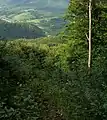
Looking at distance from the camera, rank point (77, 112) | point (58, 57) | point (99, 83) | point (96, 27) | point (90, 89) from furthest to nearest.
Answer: point (58, 57) < point (96, 27) < point (99, 83) < point (90, 89) < point (77, 112)

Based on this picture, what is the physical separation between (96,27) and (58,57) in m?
7.58

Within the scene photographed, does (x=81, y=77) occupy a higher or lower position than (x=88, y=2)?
lower

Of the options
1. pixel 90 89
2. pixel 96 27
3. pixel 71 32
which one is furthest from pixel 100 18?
pixel 90 89

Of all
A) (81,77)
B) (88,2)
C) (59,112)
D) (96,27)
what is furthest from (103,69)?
(96,27)

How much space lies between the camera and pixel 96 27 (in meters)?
25.9

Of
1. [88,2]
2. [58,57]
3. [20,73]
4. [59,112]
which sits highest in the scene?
[88,2]

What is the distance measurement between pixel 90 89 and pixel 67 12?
16.4 meters

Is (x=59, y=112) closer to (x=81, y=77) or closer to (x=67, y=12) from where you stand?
(x=81, y=77)

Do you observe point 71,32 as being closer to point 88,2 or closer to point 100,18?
point 100,18

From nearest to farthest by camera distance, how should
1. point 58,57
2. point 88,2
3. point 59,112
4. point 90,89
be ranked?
point 90,89 < point 59,112 < point 88,2 < point 58,57

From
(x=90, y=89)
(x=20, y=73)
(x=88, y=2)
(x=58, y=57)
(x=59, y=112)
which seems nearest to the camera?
(x=90, y=89)

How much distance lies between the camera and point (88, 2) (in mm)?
23172

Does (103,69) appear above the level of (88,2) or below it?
below

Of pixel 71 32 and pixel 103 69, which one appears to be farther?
pixel 71 32
